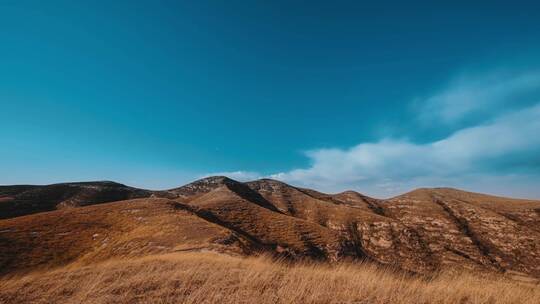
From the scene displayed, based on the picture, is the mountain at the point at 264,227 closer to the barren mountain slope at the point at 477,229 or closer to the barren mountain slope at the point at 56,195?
the barren mountain slope at the point at 56,195

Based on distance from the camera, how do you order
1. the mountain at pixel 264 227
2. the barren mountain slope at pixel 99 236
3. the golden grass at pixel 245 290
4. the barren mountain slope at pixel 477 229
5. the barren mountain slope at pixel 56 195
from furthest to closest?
the barren mountain slope at pixel 477 229 < the barren mountain slope at pixel 56 195 < the mountain at pixel 264 227 < the barren mountain slope at pixel 99 236 < the golden grass at pixel 245 290

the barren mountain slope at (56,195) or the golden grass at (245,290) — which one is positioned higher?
the barren mountain slope at (56,195)

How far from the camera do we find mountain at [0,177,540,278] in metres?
36.0

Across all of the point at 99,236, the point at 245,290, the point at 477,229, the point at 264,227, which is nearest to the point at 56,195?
the point at 99,236

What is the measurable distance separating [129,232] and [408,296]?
4455cm

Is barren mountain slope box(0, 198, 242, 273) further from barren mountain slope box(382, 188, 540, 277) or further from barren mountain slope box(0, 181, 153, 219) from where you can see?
barren mountain slope box(382, 188, 540, 277)

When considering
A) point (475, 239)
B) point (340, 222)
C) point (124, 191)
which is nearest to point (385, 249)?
point (340, 222)

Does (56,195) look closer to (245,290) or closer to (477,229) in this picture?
(245,290)

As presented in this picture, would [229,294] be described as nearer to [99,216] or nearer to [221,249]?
[221,249]

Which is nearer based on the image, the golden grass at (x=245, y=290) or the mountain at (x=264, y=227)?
the golden grass at (x=245, y=290)

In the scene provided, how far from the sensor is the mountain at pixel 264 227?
36031 mm

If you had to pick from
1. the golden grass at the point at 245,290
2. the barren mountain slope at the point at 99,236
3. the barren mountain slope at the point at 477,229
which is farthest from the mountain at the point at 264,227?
the golden grass at the point at 245,290

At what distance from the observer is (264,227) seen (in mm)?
63188

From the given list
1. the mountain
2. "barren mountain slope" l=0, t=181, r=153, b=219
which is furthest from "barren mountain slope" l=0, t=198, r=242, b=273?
"barren mountain slope" l=0, t=181, r=153, b=219
